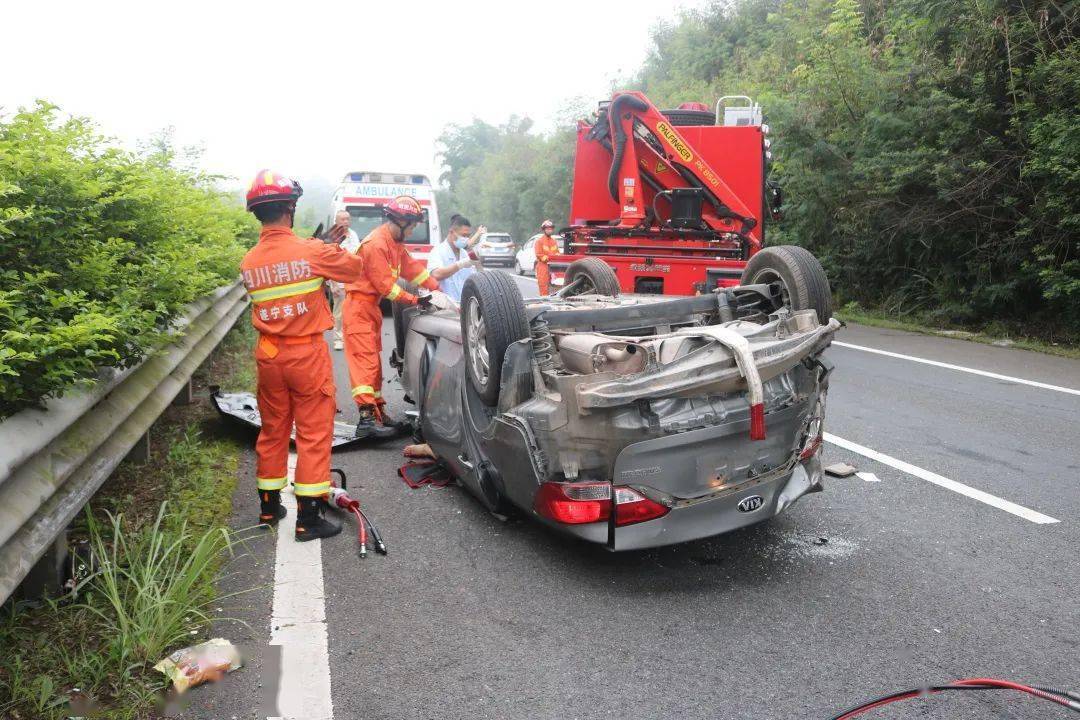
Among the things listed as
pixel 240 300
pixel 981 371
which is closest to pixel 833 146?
pixel 981 371

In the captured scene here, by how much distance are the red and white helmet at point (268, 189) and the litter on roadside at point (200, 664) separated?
7.38ft

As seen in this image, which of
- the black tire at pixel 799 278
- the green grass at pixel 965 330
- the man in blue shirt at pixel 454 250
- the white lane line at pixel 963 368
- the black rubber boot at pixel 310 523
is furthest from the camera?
the green grass at pixel 965 330

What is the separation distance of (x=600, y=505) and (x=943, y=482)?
2588 mm

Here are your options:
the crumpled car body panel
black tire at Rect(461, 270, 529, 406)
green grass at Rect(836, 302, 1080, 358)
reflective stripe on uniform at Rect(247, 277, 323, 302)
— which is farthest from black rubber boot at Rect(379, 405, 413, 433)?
green grass at Rect(836, 302, 1080, 358)

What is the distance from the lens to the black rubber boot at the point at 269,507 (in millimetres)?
4523

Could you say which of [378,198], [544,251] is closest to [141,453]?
[544,251]

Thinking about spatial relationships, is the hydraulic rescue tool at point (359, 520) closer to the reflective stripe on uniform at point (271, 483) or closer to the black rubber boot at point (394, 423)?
the reflective stripe on uniform at point (271, 483)

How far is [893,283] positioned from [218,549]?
44.0ft

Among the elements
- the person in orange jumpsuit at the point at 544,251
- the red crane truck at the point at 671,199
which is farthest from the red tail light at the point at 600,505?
the person in orange jumpsuit at the point at 544,251

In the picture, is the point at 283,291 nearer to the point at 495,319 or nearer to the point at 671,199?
the point at 495,319

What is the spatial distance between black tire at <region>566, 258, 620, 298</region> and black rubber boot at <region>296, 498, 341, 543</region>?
254 cm

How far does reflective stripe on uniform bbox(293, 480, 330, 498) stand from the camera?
436 centimetres

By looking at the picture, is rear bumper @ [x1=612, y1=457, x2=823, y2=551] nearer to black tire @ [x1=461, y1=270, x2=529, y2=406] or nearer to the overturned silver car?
the overturned silver car

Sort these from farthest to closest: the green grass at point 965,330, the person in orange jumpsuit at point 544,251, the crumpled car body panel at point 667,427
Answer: the person in orange jumpsuit at point 544,251, the green grass at point 965,330, the crumpled car body panel at point 667,427
